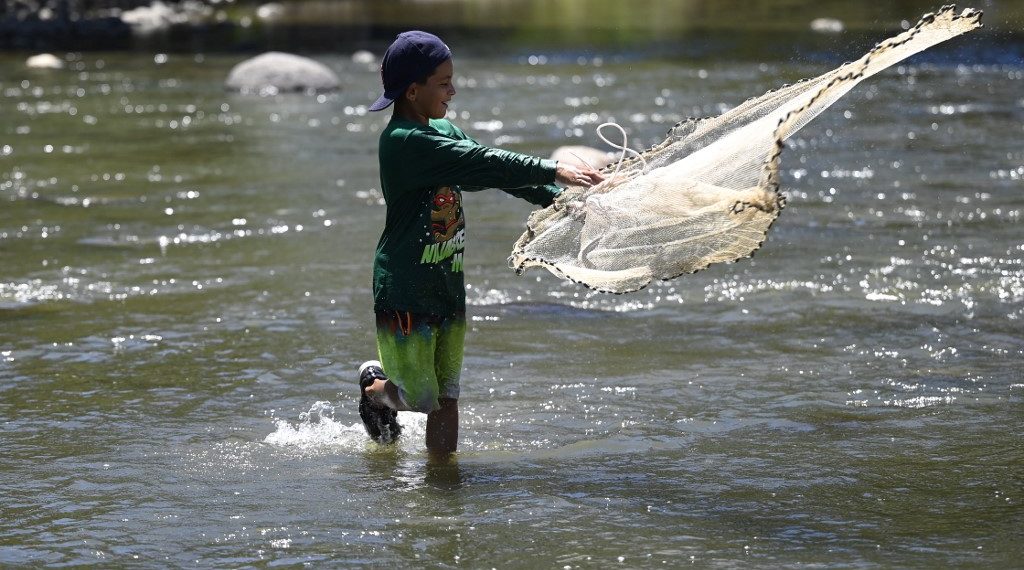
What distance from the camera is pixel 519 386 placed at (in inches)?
308

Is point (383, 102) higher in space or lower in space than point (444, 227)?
higher

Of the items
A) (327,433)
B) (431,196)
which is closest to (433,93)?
(431,196)

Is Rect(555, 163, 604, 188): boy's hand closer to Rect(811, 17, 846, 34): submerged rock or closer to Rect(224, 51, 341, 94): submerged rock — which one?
Rect(224, 51, 341, 94): submerged rock

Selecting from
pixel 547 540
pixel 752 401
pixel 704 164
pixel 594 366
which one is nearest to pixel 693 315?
pixel 594 366

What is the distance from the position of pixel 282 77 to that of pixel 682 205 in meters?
19.4

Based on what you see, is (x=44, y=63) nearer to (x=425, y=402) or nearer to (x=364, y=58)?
(x=364, y=58)

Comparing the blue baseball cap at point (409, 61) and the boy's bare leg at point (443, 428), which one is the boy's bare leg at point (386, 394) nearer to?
the boy's bare leg at point (443, 428)

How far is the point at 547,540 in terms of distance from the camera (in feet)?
17.9

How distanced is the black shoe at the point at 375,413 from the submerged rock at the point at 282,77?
18206mm

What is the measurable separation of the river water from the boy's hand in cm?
132

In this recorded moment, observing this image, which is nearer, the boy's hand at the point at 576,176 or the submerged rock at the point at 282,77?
the boy's hand at the point at 576,176

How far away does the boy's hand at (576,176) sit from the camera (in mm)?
5598

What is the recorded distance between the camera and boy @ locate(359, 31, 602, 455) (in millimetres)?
5656

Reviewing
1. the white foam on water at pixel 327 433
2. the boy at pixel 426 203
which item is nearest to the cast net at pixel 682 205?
the boy at pixel 426 203
